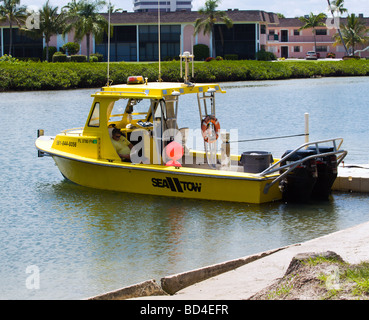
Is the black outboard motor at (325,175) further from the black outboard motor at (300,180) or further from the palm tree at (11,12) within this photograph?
the palm tree at (11,12)

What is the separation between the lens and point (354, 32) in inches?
3922

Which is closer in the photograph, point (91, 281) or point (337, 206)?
point (91, 281)

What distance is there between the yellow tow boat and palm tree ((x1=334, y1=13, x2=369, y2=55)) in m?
87.4

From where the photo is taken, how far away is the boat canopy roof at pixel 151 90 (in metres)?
14.4

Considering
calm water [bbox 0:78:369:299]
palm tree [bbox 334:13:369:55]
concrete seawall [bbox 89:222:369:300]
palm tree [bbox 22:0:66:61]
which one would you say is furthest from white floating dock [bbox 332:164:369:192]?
palm tree [bbox 334:13:369:55]

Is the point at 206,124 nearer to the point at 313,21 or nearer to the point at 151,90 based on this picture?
the point at 151,90

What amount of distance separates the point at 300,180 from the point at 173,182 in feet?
8.33

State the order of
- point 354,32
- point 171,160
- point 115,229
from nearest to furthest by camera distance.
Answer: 1. point 115,229
2. point 171,160
3. point 354,32

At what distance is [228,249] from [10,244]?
12.0 ft

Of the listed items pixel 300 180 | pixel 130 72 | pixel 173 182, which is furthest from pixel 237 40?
pixel 300 180

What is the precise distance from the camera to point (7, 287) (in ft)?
32.2
